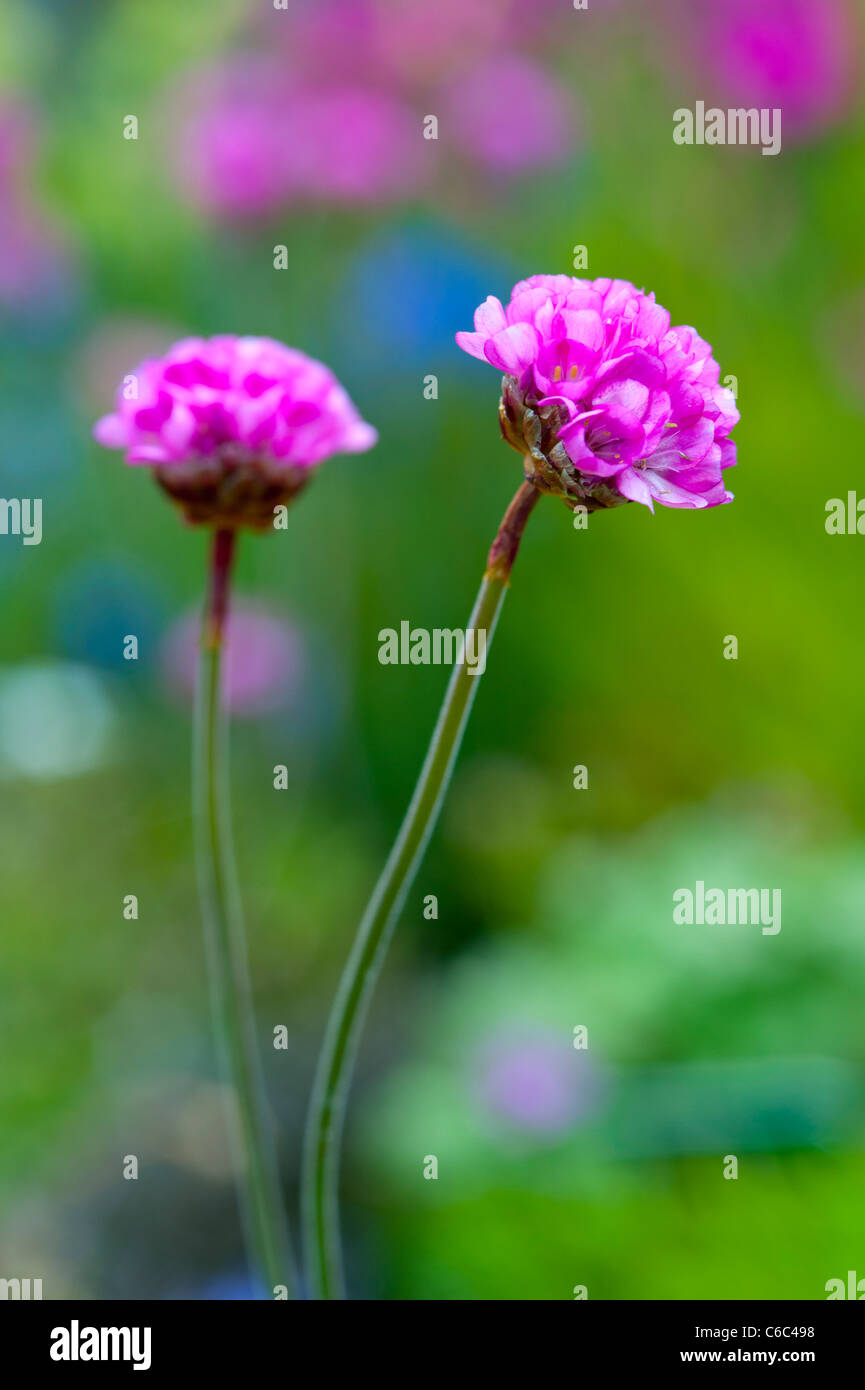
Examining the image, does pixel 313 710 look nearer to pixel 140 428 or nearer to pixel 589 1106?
pixel 589 1106

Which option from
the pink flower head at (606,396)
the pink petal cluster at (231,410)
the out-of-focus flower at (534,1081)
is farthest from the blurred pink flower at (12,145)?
the pink flower head at (606,396)

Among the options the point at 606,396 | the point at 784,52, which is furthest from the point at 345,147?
the point at 606,396

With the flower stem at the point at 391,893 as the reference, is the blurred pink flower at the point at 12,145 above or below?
above

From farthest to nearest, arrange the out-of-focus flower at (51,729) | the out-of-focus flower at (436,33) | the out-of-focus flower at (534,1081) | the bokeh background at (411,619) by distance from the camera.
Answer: the out-of-focus flower at (436,33), the out-of-focus flower at (51,729), the bokeh background at (411,619), the out-of-focus flower at (534,1081)

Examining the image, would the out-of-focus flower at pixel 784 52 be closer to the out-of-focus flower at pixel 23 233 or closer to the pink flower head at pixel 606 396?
the out-of-focus flower at pixel 23 233

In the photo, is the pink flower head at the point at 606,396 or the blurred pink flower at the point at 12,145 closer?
the pink flower head at the point at 606,396

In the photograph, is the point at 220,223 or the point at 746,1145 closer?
the point at 746,1145
